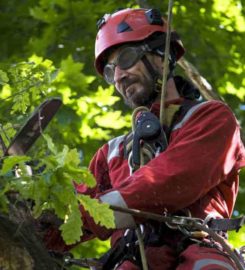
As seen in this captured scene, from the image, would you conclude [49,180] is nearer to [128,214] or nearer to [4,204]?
[4,204]

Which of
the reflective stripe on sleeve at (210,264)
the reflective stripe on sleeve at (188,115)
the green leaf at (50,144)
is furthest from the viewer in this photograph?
the reflective stripe on sleeve at (188,115)

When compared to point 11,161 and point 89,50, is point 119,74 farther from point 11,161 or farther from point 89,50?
point 89,50

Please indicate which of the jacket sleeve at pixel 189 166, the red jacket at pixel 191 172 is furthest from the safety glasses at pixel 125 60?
the jacket sleeve at pixel 189 166

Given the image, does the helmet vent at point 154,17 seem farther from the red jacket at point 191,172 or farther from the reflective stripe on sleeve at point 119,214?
the reflective stripe on sleeve at point 119,214

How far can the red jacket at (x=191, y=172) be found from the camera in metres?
4.11

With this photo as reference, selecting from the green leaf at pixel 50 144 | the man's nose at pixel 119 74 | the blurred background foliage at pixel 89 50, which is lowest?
the blurred background foliage at pixel 89 50

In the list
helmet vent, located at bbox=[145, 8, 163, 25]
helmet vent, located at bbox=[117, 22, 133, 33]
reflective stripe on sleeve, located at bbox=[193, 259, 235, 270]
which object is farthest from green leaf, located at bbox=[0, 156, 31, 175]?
helmet vent, located at bbox=[145, 8, 163, 25]

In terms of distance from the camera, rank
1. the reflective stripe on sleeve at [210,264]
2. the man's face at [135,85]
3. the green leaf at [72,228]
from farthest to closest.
Answer: the man's face at [135,85] < the reflective stripe on sleeve at [210,264] < the green leaf at [72,228]

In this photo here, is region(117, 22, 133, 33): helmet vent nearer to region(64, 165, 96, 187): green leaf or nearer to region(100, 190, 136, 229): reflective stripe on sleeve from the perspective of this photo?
→ region(100, 190, 136, 229): reflective stripe on sleeve

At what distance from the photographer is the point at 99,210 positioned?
3.24m

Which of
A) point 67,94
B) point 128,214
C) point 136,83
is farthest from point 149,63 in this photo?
point 67,94

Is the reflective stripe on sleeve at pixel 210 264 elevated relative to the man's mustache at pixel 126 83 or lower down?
lower down

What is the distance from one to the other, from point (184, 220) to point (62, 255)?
1.84ft

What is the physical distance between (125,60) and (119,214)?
1.29 m
